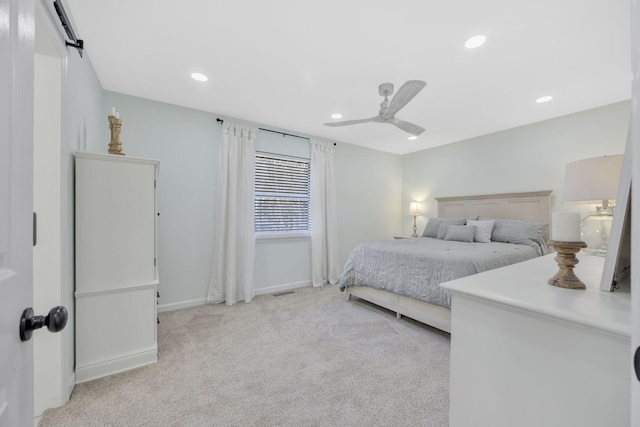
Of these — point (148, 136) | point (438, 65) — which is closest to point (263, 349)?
point (148, 136)

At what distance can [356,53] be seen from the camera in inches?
83.3

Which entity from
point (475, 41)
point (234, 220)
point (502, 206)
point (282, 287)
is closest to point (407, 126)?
point (475, 41)

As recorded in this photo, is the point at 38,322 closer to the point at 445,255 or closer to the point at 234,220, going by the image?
the point at 445,255

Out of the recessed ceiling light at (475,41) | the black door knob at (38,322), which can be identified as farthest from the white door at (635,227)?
the recessed ceiling light at (475,41)

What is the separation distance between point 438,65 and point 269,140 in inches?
91.0

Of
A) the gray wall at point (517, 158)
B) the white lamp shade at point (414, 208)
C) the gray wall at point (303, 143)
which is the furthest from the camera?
the white lamp shade at point (414, 208)

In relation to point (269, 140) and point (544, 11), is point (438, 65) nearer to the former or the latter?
point (544, 11)

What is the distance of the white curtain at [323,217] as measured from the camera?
4.08m

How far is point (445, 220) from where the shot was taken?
13.8ft

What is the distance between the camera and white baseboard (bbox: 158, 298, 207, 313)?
9.75ft

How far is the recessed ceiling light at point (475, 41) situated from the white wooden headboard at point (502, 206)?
2.61 metres

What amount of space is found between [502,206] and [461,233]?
37.0 inches

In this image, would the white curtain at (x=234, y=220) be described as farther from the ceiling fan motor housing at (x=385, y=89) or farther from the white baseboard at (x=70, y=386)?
the ceiling fan motor housing at (x=385, y=89)

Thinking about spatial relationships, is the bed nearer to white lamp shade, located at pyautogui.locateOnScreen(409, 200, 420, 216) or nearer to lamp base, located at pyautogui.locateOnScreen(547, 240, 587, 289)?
white lamp shade, located at pyautogui.locateOnScreen(409, 200, 420, 216)
